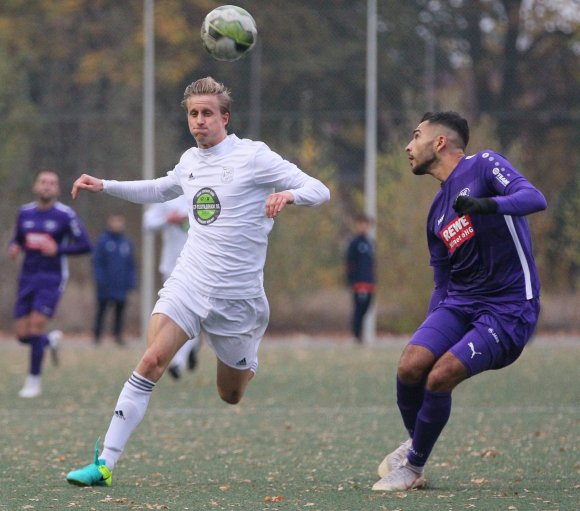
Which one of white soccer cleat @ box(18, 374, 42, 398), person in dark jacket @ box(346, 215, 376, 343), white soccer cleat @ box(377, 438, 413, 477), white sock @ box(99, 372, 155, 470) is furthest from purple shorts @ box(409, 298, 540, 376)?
person in dark jacket @ box(346, 215, 376, 343)

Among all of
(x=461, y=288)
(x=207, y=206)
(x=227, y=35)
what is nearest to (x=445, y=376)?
(x=461, y=288)

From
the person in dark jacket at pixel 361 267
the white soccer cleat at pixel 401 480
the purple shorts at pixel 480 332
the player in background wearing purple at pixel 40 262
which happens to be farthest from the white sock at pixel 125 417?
the person in dark jacket at pixel 361 267

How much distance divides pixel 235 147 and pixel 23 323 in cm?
662

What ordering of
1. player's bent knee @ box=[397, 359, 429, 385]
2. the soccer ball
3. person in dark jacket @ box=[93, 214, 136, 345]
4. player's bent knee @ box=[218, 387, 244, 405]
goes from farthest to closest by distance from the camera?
person in dark jacket @ box=[93, 214, 136, 345], the soccer ball, player's bent knee @ box=[218, 387, 244, 405], player's bent knee @ box=[397, 359, 429, 385]

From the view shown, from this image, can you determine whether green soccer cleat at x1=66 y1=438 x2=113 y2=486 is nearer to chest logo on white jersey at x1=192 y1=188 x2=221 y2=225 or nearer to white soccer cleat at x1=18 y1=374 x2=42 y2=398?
chest logo on white jersey at x1=192 y1=188 x2=221 y2=225

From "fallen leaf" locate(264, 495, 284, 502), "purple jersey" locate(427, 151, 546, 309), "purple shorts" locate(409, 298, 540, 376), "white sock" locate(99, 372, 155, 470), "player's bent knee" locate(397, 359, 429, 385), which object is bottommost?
"fallen leaf" locate(264, 495, 284, 502)

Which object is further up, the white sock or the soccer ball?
the soccer ball

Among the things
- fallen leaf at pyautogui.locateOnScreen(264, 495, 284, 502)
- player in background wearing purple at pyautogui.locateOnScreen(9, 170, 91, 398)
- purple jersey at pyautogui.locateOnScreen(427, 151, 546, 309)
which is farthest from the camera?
player in background wearing purple at pyautogui.locateOnScreen(9, 170, 91, 398)

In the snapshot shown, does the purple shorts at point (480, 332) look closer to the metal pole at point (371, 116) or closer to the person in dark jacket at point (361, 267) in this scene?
the person in dark jacket at point (361, 267)

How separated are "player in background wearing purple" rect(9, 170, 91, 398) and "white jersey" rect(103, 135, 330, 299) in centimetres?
597

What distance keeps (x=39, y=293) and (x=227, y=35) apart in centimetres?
600

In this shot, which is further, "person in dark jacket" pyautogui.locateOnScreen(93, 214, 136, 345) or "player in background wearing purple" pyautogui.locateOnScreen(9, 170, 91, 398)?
"person in dark jacket" pyautogui.locateOnScreen(93, 214, 136, 345)

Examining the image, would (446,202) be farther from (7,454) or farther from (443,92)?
(443,92)

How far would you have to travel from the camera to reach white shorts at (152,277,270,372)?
297 inches
